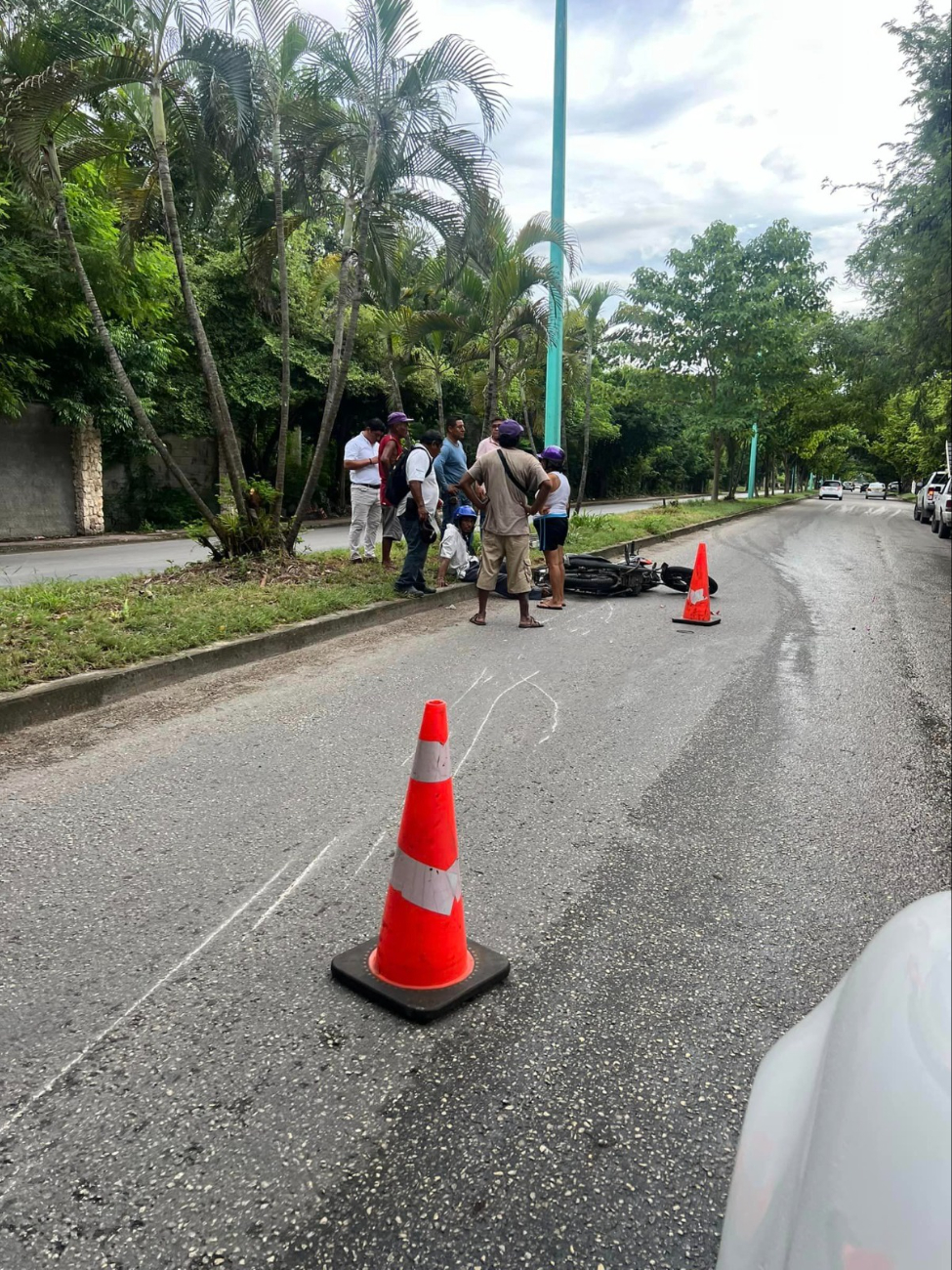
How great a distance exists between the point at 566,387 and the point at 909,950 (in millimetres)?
27649

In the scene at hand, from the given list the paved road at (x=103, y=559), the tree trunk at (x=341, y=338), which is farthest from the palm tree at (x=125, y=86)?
the paved road at (x=103, y=559)

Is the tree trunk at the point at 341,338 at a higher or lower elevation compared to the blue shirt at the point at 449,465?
higher

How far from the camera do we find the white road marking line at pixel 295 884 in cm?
300

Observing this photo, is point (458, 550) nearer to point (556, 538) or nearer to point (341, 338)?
point (556, 538)

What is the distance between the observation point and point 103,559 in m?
13.9

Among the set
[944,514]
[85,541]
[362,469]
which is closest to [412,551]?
[362,469]

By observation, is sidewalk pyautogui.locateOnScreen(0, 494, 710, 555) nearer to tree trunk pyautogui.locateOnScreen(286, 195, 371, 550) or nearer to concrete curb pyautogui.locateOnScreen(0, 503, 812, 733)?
tree trunk pyautogui.locateOnScreen(286, 195, 371, 550)

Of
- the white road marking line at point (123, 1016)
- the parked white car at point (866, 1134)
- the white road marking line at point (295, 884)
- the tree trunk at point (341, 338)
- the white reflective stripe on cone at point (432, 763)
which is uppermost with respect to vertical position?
the tree trunk at point (341, 338)

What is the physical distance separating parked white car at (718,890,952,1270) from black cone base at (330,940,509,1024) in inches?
57.5

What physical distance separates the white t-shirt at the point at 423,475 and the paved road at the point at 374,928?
338cm

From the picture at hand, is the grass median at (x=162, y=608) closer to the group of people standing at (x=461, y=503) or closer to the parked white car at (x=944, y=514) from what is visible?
the group of people standing at (x=461, y=503)

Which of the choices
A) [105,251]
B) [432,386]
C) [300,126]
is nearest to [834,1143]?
[300,126]

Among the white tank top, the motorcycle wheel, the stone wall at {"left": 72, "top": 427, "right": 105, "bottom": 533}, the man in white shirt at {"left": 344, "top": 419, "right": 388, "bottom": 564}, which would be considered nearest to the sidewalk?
the stone wall at {"left": 72, "top": 427, "right": 105, "bottom": 533}

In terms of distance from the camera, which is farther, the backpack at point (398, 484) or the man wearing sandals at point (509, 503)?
the backpack at point (398, 484)
